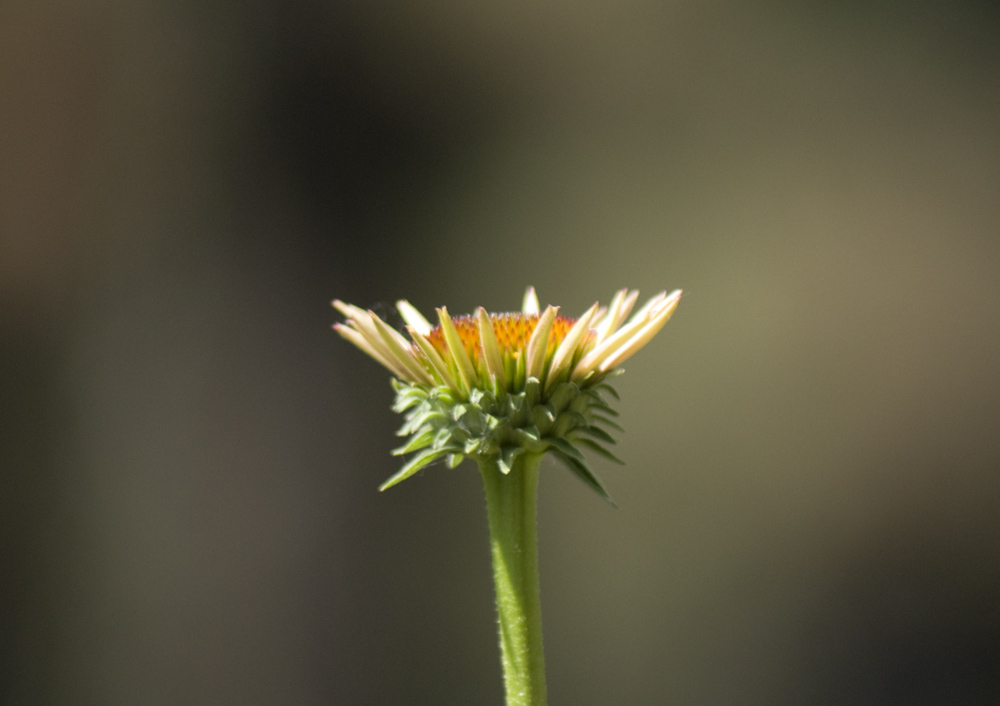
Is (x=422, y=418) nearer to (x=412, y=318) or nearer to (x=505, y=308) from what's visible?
(x=412, y=318)

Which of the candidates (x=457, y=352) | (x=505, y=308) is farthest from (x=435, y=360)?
(x=505, y=308)

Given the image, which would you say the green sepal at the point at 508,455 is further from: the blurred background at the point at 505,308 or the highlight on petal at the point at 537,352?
the blurred background at the point at 505,308

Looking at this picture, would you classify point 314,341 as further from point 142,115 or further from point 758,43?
point 758,43

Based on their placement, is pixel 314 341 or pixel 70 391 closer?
pixel 70 391

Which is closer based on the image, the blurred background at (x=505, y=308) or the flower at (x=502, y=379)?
the flower at (x=502, y=379)

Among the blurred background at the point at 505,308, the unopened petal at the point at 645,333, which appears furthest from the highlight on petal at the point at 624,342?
the blurred background at the point at 505,308

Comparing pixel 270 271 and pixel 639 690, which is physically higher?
pixel 270 271

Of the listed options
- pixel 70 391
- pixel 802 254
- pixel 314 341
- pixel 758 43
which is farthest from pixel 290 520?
pixel 758 43
